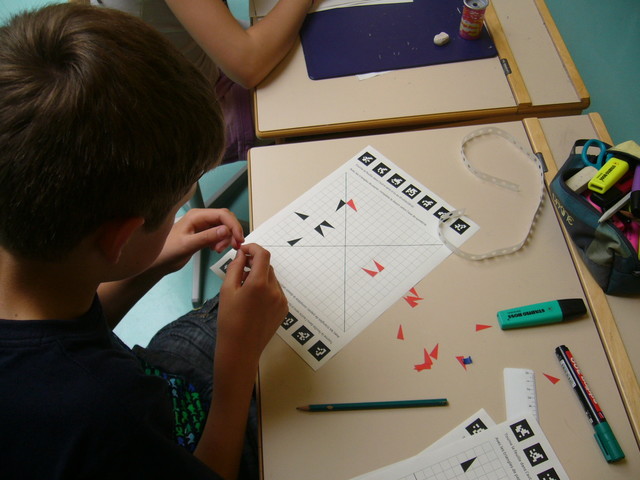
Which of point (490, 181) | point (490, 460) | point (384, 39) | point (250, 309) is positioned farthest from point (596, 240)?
point (384, 39)

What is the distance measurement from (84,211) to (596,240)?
738 millimetres

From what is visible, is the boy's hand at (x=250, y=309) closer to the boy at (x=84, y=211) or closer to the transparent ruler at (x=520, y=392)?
the boy at (x=84, y=211)

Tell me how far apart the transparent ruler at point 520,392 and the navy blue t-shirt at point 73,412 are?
44 centimetres

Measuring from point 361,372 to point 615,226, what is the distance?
446 mm

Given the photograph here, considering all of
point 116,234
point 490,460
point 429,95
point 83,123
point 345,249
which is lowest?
point 490,460

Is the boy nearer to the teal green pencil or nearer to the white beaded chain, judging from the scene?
the teal green pencil

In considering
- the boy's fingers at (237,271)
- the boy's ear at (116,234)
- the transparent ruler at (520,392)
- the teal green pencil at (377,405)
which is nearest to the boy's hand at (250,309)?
the boy's fingers at (237,271)

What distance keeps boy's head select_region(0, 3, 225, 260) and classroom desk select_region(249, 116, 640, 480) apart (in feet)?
1.16

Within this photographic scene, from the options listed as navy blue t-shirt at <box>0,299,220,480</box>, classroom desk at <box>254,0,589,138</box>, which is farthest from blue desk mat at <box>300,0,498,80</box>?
navy blue t-shirt at <box>0,299,220,480</box>

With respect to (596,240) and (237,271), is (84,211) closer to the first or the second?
(237,271)

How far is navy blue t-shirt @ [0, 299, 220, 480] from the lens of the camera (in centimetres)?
54

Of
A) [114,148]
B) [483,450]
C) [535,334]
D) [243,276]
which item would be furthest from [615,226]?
[114,148]

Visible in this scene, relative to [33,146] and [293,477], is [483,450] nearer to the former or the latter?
[293,477]

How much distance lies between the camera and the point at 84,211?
21.0 inches
